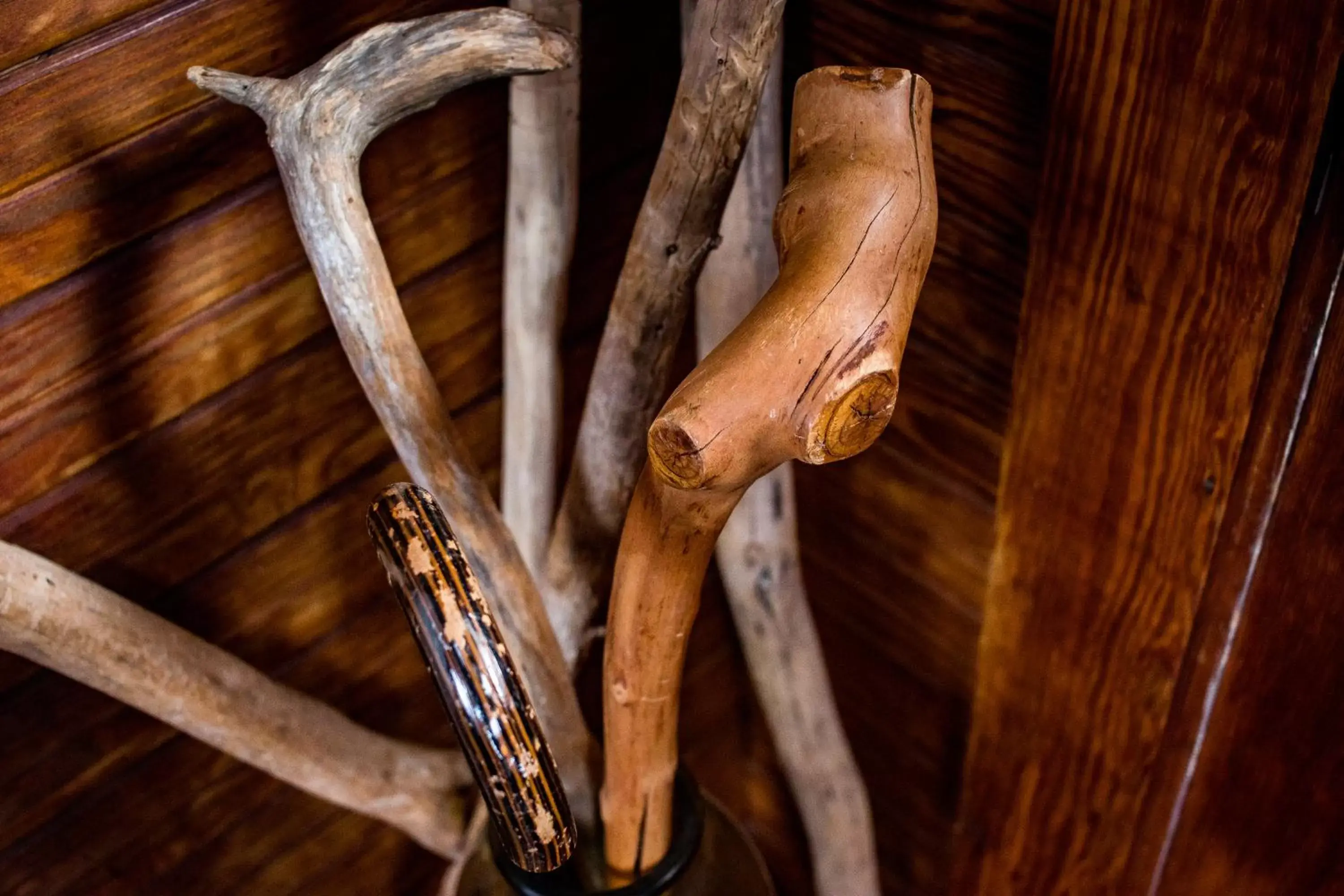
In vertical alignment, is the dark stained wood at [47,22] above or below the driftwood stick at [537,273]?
above

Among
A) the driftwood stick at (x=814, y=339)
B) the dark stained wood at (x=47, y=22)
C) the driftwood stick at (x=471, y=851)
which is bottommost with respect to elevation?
the driftwood stick at (x=471, y=851)

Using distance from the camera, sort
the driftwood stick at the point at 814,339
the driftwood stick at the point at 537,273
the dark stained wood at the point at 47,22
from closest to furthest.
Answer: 1. the driftwood stick at the point at 814,339
2. the dark stained wood at the point at 47,22
3. the driftwood stick at the point at 537,273

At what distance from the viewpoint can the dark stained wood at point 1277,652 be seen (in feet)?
2.14

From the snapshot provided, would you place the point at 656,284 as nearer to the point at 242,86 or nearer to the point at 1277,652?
the point at 242,86

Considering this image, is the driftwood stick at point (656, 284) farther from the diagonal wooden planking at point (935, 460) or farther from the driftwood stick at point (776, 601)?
the diagonal wooden planking at point (935, 460)

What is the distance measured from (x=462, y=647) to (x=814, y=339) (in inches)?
7.5

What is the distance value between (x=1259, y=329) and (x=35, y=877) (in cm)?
77

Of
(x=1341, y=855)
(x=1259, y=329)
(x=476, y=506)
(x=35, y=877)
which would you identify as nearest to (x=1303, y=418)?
(x=1259, y=329)

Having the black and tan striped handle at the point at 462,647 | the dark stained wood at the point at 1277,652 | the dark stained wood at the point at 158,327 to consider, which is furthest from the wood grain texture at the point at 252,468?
the dark stained wood at the point at 1277,652

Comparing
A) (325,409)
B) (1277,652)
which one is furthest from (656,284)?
(1277,652)

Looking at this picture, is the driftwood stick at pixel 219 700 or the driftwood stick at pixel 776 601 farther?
the driftwood stick at pixel 776 601

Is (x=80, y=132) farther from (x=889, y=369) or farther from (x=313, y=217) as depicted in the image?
(x=889, y=369)

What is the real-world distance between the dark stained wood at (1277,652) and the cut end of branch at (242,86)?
48cm

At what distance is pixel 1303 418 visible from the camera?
26.7 inches
